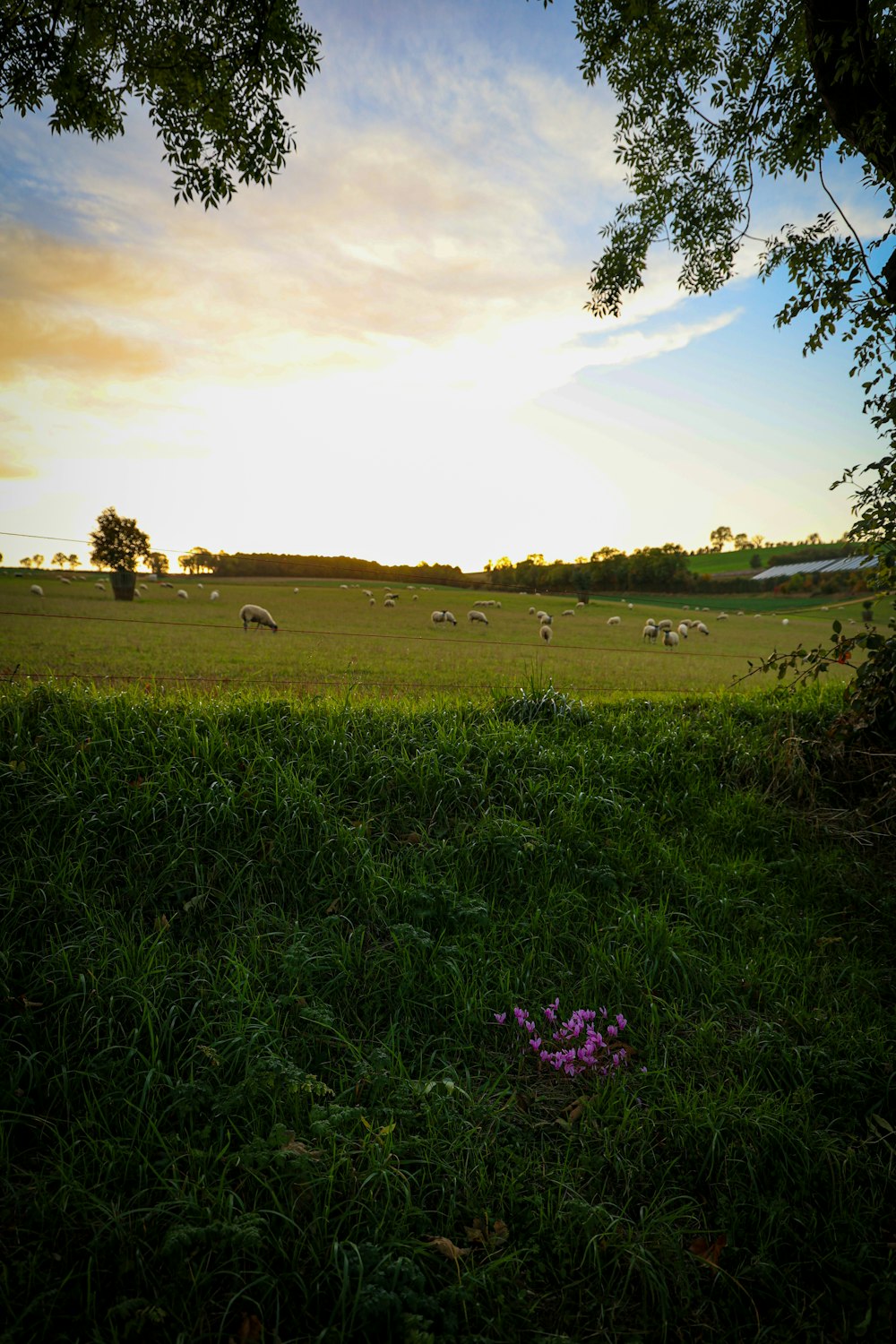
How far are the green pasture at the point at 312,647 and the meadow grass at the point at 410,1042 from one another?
2.34 meters

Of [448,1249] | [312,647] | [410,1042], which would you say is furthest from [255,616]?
[448,1249]

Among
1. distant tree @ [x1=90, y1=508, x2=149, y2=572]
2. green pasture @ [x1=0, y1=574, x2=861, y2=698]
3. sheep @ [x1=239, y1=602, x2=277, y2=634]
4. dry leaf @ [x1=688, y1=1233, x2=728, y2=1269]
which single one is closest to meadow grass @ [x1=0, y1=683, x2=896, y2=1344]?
dry leaf @ [x1=688, y1=1233, x2=728, y2=1269]

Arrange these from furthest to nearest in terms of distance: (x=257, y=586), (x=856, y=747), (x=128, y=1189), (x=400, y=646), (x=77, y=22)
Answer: (x=257, y=586)
(x=400, y=646)
(x=77, y=22)
(x=856, y=747)
(x=128, y=1189)

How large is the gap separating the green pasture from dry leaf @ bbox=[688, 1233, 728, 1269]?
200 inches

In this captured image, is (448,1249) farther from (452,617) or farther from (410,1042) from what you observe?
(452,617)

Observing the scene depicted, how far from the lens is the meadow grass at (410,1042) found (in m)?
2.22

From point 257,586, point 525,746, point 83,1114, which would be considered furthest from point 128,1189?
point 257,586

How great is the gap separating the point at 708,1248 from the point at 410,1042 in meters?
1.50

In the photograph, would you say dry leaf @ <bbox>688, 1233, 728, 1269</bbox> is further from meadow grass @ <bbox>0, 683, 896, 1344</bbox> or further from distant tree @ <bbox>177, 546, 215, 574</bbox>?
distant tree @ <bbox>177, 546, 215, 574</bbox>

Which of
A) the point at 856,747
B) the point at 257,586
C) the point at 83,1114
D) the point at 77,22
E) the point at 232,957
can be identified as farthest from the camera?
the point at 257,586

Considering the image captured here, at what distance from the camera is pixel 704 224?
32.0ft

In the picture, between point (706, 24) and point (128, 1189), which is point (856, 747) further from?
point (706, 24)

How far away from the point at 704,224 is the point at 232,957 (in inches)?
457

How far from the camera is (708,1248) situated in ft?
8.05
